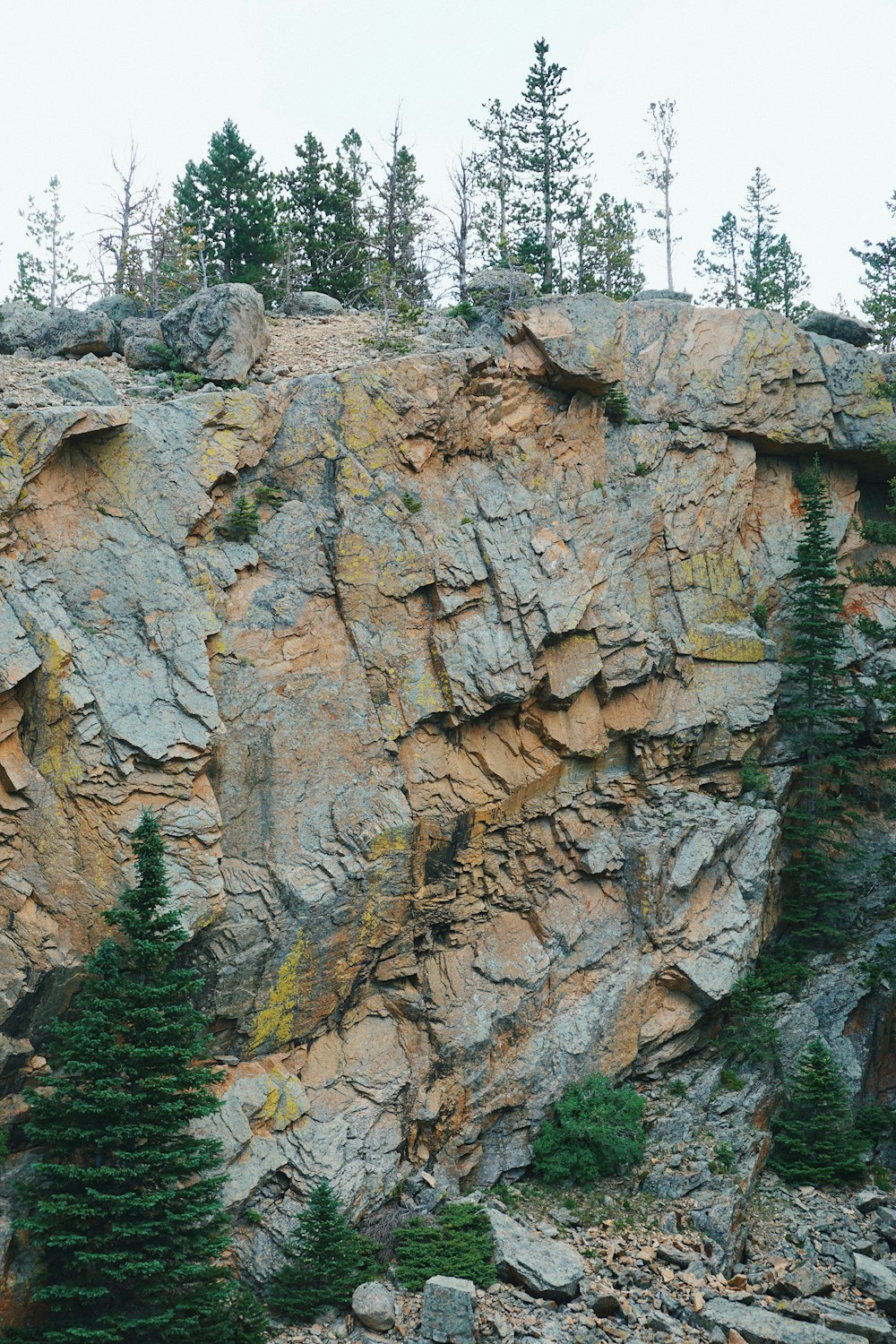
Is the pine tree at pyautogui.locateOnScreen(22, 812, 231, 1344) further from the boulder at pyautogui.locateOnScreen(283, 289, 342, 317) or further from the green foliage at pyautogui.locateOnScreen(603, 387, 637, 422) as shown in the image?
the boulder at pyautogui.locateOnScreen(283, 289, 342, 317)

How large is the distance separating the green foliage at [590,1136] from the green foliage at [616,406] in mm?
15790

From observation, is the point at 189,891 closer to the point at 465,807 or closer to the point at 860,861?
the point at 465,807

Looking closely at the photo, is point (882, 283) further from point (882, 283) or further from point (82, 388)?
point (82, 388)

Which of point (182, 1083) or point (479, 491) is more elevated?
point (479, 491)

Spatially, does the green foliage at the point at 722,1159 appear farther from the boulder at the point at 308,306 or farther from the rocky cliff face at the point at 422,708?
the boulder at the point at 308,306

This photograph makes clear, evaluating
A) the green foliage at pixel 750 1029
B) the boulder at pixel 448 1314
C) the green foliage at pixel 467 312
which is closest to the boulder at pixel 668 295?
the green foliage at pixel 467 312

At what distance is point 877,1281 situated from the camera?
60.9 ft

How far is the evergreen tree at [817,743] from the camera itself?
25.5 m

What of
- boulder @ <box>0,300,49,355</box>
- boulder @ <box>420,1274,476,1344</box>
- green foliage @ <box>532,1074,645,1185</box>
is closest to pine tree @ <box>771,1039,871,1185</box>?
green foliage @ <box>532,1074,645,1185</box>

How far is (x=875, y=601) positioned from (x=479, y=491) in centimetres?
1232

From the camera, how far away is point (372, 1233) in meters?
19.1

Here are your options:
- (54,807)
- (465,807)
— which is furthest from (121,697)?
(465,807)

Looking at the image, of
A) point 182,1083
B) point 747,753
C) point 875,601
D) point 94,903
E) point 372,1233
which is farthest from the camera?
point 875,601

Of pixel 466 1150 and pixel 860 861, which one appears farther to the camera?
pixel 860 861
